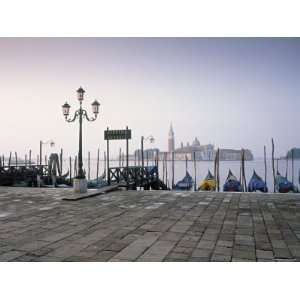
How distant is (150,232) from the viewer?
13.6ft

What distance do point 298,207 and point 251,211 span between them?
1.33 meters

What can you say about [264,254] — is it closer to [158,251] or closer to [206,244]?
[206,244]

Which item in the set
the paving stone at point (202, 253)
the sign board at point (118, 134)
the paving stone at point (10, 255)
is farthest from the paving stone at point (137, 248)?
the sign board at point (118, 134)

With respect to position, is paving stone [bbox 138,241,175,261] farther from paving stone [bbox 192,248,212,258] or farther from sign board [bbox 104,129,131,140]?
sign board [bbox 104,129,131,140]

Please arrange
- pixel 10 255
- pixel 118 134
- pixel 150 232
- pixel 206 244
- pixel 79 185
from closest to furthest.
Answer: pixel 10 255, pixel 206 244, pixel 150 232, pixel 79 185, pixel 118 134

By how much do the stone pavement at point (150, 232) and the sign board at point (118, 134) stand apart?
4976 millimetres

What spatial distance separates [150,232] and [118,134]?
25.2ft

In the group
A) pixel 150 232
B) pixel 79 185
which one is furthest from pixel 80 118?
pixel 150 232

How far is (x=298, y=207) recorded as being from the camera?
20.8 feet

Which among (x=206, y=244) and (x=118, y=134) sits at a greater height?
(x=118, y=134)

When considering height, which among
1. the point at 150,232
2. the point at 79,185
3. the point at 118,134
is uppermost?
the point at 118,134

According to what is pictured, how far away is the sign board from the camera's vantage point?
11.4m

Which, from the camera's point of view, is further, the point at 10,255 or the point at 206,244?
the point at 206,244
